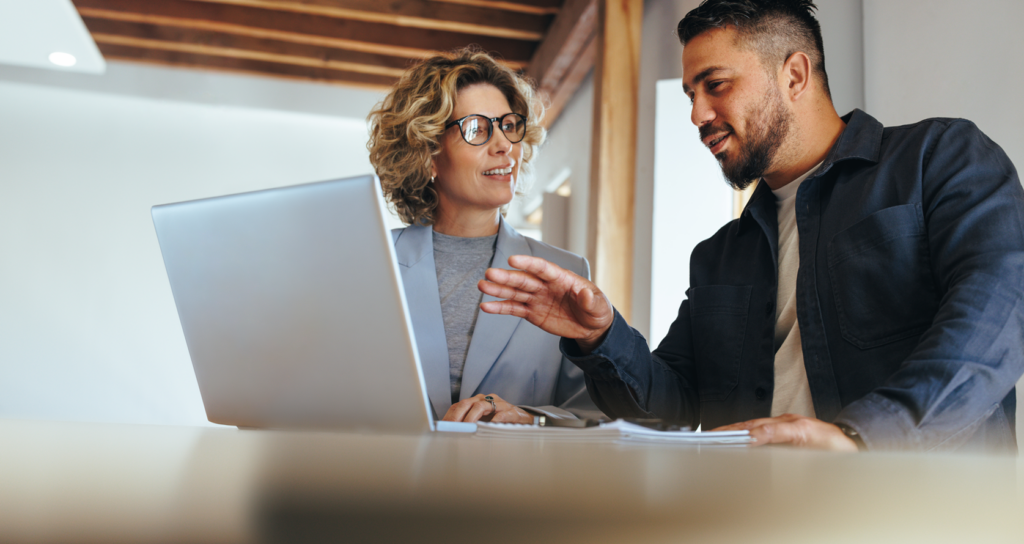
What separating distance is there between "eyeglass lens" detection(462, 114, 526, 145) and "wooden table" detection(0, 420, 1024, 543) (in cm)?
166

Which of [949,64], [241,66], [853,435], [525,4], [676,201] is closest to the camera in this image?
[853,435]

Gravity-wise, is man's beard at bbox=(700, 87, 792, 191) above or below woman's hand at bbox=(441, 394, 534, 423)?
above

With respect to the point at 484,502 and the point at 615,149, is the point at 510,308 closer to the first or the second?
the point at 484,502

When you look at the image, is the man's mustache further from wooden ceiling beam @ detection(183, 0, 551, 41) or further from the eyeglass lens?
wooden ceiling beam @ detection(183, 0, 551, 41)

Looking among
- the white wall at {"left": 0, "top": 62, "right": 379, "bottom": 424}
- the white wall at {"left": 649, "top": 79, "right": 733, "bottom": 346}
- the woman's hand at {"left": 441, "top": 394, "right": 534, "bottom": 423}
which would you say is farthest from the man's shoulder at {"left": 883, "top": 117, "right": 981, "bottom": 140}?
the white wall at {"left": 0, "top": 62, "right": 379, "bottom": 424}

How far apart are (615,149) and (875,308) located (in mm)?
2221

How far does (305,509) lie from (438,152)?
1.74m

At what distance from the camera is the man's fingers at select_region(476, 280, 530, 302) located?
3.53 feet

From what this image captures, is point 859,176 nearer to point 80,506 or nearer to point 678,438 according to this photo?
point 678,438

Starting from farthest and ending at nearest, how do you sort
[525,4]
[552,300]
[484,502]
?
[525,4] < [552,300] < [484,502]

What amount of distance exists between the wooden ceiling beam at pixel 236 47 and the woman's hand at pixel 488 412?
3.86 meters

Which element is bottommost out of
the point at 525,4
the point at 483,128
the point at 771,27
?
the point at 483,128

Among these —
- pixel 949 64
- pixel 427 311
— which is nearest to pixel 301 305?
pixel 427 311

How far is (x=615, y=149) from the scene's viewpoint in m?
3.28
